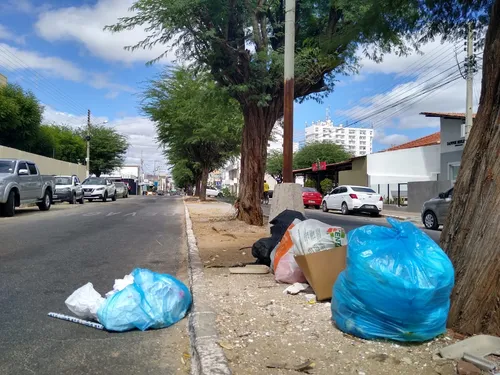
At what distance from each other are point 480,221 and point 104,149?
5157 centimetres

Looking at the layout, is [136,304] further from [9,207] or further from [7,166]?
[7,166]

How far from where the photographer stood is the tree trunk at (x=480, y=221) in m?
3.51

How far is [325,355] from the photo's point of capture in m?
3.30

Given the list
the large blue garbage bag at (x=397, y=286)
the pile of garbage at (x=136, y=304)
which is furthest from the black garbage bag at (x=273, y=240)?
the large blue garbage bag at (x=397, y=286)

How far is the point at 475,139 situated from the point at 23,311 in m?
4.56

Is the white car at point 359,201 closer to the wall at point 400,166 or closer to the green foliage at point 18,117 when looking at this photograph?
the wall at point 400,166

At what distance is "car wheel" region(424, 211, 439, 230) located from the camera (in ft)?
47.3

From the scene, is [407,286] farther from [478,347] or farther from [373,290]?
[478,347]

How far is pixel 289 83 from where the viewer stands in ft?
28.3

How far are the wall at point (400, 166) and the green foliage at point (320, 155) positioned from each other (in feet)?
69.0

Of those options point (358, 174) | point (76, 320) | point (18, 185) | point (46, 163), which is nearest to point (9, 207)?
point (18, 185)

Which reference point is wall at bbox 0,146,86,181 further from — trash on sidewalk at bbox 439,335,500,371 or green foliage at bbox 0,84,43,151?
trash on sidewalk at bbox 439,335,500,371

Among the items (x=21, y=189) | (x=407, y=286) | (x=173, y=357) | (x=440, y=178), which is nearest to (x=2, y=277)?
(x=173, y=357)

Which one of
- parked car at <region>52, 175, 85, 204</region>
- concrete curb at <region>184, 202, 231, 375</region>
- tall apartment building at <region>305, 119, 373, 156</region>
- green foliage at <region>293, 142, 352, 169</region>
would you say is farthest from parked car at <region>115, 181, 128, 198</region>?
tall apartment building at <region>305, 119, 373, 156</region>
